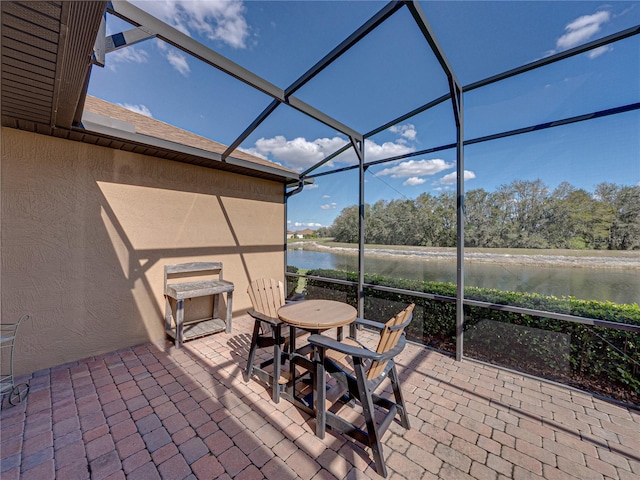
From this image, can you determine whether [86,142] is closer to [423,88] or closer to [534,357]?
[423,88]

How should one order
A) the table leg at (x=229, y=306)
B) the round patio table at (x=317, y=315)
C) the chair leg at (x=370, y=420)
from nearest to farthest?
the chair leg at (x=370, y=420) → the round patio table at (x=317, y=315) → the table leg at (x=229, y=306)

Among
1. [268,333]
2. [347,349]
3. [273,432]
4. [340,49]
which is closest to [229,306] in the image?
[268,333]

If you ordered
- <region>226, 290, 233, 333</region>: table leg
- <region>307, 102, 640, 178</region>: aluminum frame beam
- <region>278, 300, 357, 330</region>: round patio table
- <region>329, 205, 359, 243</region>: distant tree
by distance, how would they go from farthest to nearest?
1. <region>329, 205, 359, 243</region>: distant tree
2. <region>226, 290, 233, 333</region>: table leg
3. <region>307, 102, 640, 178</region>: aluminum frame beam
4. <region>278, 300, 357, 330</region>: round patio table

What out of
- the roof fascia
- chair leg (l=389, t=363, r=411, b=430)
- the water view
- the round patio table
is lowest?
chair leg (l=389, t=363, r=411, b=430)

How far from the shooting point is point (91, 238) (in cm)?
312

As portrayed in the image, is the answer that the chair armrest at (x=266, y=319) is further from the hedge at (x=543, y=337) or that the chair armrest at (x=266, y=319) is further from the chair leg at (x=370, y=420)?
the hedge at (x=543, y=337)

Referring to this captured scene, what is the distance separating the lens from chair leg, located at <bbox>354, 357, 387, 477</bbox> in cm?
159

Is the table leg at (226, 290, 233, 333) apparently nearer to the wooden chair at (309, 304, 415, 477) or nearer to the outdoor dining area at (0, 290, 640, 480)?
the outdoor dining area at (0, 290, 640, 480)

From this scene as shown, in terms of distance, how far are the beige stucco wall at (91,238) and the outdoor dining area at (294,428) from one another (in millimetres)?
568

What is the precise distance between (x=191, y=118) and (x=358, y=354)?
442cm

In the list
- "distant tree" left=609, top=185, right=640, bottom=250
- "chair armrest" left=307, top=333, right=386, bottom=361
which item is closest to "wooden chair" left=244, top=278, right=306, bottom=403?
"chair armrest" left=307, top=333, right=386, bottom=361

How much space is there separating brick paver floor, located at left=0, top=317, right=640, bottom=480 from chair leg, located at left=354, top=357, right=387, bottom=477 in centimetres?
9

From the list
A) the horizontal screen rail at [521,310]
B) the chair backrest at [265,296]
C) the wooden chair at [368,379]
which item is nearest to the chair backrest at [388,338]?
the wooden chair at [368,379]

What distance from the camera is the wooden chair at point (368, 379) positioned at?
5.37 feet
